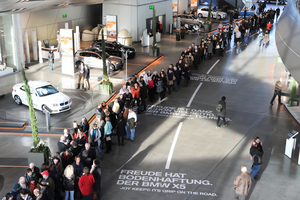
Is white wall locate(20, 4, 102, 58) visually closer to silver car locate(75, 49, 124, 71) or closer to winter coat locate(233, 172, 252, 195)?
silver car locate(75, 49, 124, 71)

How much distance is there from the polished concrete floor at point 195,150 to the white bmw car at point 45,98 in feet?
2.53

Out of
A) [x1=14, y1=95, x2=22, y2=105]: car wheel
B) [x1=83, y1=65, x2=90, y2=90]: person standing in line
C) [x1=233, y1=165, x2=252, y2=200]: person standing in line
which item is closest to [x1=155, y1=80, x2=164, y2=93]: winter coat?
[x1=83, y1=65, x2=90, y2=90]: person standing in line

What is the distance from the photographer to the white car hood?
1645cm

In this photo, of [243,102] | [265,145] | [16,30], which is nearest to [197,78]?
[243,102]

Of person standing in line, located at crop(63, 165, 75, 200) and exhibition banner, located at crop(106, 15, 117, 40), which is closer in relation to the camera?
person standing in line, located at crop(63, 165, 75, 200)

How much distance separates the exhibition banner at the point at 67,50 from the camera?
21547 millimetres

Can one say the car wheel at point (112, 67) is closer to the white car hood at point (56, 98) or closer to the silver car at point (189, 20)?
the white car hood at point (56, 98)

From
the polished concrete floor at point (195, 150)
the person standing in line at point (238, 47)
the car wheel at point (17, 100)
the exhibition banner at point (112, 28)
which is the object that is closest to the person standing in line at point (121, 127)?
the polished concrete floor at point (195, 150)

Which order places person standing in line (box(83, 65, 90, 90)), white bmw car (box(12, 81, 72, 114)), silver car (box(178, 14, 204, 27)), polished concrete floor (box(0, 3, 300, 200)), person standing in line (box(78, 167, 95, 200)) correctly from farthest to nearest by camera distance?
silver car (box(178, 14, 204, 27)) < person standing in line (box(83, 65, 90, 90)) < white bmw car (box(12, 81, 72, 114)) < polished concrete floor (box(0, 3, 300, 200)) < person standing in line (box(78, 167, 95, 200))

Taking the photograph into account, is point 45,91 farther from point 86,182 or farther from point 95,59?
point 86,182

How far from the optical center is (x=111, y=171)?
12039mm

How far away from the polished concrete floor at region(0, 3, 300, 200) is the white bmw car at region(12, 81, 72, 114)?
77cm

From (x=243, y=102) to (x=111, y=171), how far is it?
9.84 metres

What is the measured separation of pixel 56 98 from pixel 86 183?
315 inches
